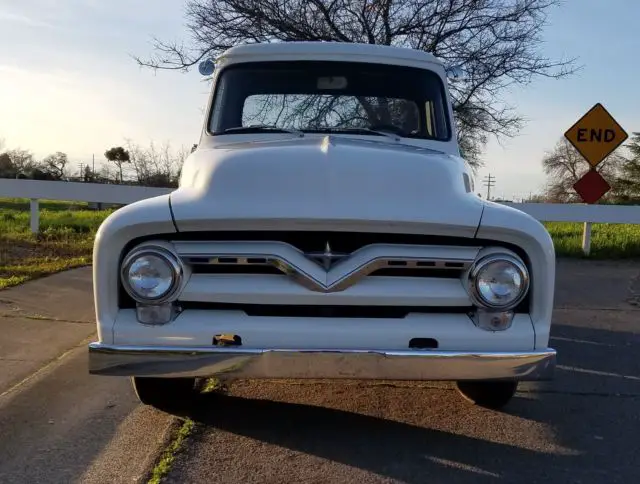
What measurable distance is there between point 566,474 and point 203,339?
186 centimetres

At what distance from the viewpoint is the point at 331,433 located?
3854 mm

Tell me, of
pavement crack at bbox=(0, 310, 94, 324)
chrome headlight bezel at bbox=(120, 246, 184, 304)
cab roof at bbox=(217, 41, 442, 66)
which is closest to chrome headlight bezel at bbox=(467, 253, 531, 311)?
chrome headlight bezel at bbox=(120, 246, 184, 304)

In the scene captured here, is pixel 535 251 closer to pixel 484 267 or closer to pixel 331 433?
pixel 484 267

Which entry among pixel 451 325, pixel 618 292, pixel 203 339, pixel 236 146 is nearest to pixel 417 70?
pixel 236 146

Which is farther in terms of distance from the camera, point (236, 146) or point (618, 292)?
point (618, 292)

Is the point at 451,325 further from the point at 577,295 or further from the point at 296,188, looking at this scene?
the point at 577,295

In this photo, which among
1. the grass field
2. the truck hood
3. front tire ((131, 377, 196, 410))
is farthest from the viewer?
the grass field

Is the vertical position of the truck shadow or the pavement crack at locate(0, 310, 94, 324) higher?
the truck shadow

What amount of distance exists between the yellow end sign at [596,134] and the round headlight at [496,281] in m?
9.04

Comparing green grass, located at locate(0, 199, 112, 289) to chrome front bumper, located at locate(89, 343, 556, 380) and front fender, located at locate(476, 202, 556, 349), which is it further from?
front fender, located at locate(476, 202, 556, 349)

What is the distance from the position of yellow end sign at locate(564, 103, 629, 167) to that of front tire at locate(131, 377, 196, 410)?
9118mm

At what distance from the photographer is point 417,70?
16.6 ft

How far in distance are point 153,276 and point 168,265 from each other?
9 cm

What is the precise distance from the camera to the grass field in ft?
31.8
